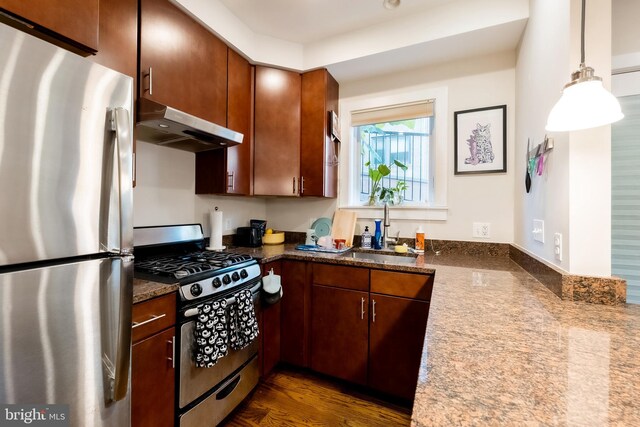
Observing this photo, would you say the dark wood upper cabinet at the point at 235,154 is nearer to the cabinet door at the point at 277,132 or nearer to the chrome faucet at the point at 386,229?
the cabinet door at the point at 277,132

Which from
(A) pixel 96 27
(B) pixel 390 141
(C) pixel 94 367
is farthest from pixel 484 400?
(B) pixel 390 141

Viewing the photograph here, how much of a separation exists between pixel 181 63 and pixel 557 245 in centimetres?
217

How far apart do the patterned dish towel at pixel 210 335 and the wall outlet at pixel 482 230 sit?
186cm

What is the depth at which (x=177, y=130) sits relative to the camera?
5.11 ft

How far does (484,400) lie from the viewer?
48 centimetres

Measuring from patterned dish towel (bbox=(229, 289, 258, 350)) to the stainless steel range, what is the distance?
0.05 m

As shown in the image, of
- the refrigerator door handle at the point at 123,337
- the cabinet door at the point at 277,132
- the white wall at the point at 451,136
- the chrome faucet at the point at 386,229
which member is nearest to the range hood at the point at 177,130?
the cabinet door at the point at 277,132

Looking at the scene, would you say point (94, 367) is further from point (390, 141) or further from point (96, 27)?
point (390, 141)

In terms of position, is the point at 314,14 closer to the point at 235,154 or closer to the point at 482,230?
the point at 235,154

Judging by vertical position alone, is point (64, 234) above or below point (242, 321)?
above

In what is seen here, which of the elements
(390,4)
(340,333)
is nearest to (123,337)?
(340,333)

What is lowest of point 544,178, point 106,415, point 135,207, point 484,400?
point 106,415

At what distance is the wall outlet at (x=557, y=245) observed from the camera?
1.12 metres

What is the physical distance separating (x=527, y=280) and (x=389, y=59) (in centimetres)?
179
